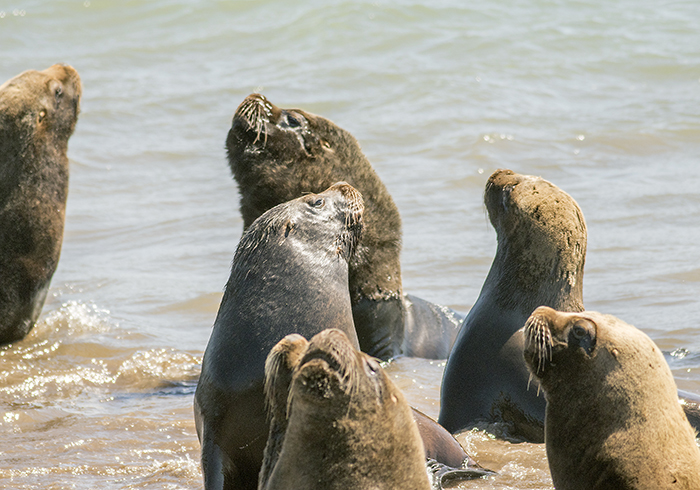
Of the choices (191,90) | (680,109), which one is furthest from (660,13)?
(191,90)

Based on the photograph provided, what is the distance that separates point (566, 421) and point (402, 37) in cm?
1671

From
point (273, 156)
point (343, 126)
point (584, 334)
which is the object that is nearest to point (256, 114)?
point (273, 156)

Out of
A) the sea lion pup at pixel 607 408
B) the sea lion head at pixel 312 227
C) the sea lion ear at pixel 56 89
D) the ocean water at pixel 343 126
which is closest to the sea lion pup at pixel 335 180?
the ocean water at pixel 343 126

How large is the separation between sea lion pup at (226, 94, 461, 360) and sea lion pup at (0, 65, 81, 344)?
1.92 m

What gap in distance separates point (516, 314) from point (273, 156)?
198 centimetres

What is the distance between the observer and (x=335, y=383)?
299cm

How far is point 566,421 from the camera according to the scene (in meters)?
3.83

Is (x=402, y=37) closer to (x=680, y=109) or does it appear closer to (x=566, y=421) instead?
(x=680, y=109)

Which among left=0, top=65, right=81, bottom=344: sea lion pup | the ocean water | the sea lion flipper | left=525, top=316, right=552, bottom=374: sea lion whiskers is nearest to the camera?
left=525, top=316, right=552, bottom=374: sea lion whiskers

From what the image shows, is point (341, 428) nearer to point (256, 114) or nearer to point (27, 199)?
point (256, 114)

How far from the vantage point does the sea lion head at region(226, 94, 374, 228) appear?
6.16 meters

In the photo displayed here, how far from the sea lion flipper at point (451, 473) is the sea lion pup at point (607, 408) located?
0.58 meters

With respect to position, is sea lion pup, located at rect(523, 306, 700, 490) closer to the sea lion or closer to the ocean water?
the ocean water

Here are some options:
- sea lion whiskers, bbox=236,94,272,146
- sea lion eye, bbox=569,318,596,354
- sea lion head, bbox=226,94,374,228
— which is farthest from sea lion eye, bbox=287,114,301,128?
sea lion eye, bbox=569,318,596,354
